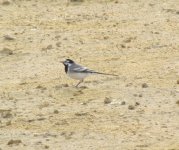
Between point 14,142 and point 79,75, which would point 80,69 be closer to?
point 79,75

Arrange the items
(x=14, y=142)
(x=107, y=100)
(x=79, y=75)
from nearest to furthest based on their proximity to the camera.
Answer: (x=14, y=142) < (x=107, y=100) < (x=79, y=75)

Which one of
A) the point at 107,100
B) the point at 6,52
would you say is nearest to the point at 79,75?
the point at 107,100

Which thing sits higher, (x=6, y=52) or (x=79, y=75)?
(x=6, y=52)

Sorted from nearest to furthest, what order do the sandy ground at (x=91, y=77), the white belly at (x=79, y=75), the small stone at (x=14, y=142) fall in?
the small stone at (x=14, y=142), the sandy ground at (x=91, y=77), the white belly at (x=79, y=75)

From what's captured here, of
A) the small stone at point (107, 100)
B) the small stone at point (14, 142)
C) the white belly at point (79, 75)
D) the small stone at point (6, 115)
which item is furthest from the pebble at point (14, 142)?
the white belly at point (79, 75)

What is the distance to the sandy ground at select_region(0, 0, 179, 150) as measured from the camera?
40.3ft

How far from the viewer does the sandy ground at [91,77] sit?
12297 mm

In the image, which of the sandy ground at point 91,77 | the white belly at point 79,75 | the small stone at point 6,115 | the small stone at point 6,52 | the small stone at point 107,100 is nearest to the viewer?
the sandy ground at point 91,77

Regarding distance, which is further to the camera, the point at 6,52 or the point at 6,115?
the point at 6,52

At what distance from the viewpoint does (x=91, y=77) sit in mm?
15289

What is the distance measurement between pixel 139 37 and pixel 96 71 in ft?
8.25

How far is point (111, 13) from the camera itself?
1958 centimetres

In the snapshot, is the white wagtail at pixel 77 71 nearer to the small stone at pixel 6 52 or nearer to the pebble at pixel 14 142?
the small stone at pixel 6 52

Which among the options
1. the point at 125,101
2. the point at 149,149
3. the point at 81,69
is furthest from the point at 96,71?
the point at 149,149
